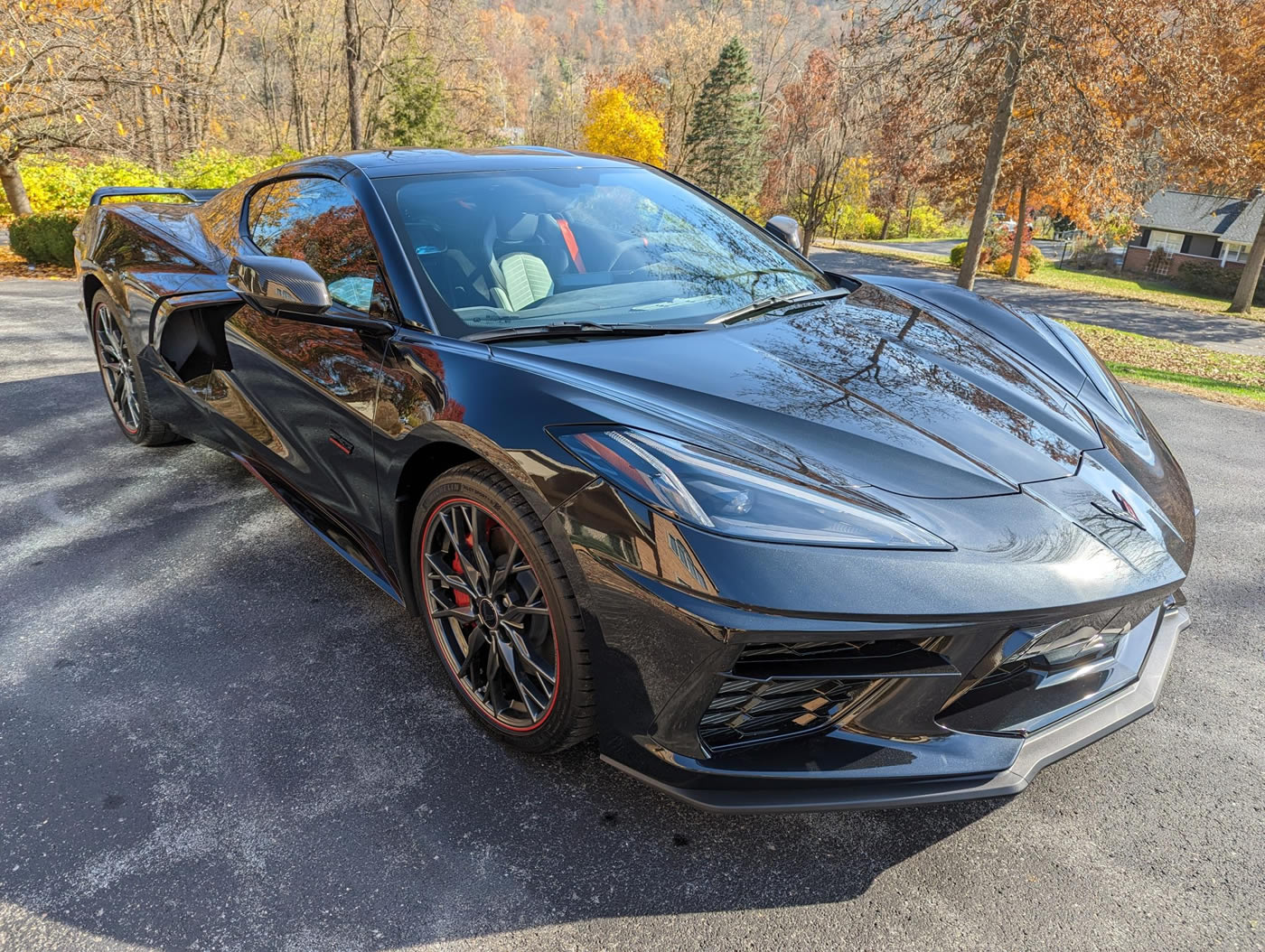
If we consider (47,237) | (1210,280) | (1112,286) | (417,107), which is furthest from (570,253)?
(1210,280)

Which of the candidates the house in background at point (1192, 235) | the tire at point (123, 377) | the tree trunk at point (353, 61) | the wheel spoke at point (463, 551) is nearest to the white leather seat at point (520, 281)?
the wheel spoke at point (463, 551)

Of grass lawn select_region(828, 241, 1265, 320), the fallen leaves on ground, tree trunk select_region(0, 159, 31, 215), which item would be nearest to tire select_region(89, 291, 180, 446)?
the fallen leaves on ground

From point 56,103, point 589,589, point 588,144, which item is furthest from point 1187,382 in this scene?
point 588,144

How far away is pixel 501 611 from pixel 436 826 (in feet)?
1.72

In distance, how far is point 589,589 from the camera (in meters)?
1.76

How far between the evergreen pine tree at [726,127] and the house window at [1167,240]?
27473 millimetres

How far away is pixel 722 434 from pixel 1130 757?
1.48 m

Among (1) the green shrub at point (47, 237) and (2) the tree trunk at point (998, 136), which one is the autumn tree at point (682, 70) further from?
(1) the green shrub at point (47, 237)

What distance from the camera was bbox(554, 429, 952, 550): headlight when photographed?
163cm

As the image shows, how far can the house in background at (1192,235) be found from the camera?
169ft

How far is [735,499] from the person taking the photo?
1675 millimetres

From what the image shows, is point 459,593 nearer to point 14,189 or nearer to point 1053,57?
point 1053,57

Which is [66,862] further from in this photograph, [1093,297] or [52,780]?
[1093,297]

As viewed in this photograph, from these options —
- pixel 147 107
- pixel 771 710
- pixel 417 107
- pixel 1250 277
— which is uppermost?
pixel 417 107
